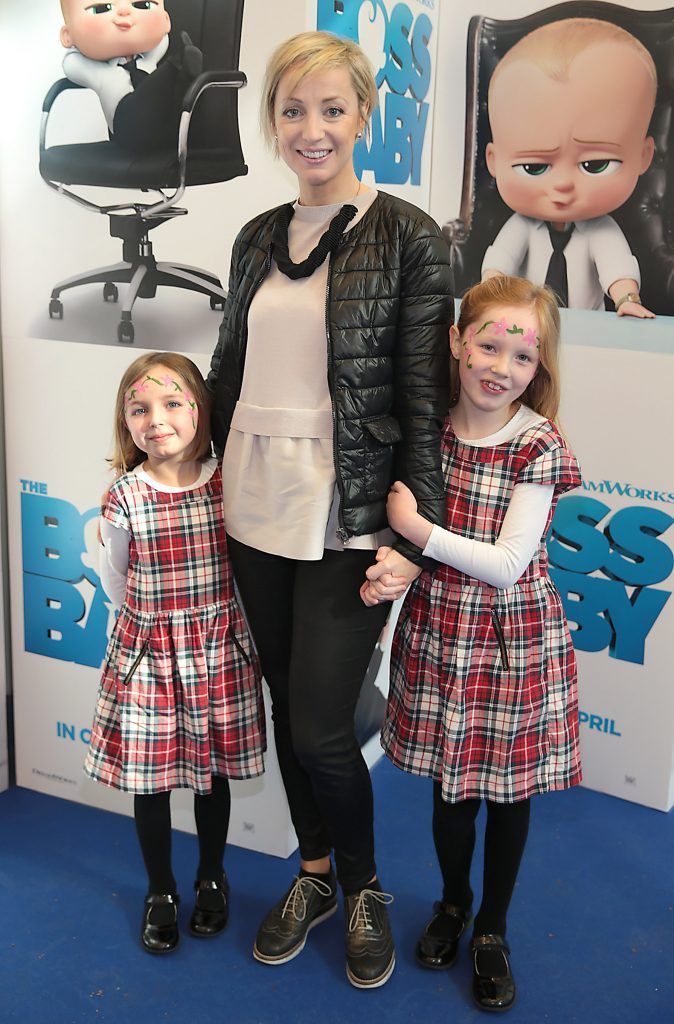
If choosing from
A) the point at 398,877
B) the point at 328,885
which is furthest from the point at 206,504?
the point at 398,877

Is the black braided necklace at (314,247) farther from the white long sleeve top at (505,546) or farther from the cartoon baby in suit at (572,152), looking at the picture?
the cartoon baby in suit at (572,152)

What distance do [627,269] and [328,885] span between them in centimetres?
162

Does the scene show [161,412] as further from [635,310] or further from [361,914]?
[635,310]

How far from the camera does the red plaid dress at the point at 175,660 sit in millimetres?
1923

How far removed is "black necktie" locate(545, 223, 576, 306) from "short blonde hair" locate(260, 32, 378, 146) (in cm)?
104

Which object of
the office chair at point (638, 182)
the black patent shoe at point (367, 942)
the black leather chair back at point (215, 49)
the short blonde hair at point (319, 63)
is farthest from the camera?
the office chair at point (638, 182)

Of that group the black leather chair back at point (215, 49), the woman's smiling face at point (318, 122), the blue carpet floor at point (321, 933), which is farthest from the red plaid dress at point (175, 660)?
Result: the black leather chair back at point (215, 49)

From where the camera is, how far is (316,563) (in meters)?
1.79

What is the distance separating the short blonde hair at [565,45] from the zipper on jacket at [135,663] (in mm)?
1731

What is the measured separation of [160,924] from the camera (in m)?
2.07

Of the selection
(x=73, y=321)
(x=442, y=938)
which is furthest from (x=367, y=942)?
(x=73, y=321)

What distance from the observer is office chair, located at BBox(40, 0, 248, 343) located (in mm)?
2111

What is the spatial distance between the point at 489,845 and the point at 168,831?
65 cm

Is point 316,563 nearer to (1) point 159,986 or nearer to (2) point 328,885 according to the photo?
(2) point 328,885
